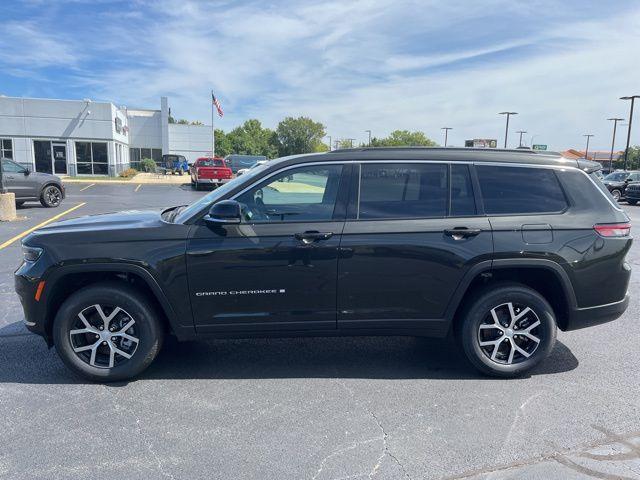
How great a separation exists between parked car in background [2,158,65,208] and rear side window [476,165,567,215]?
14.6 m

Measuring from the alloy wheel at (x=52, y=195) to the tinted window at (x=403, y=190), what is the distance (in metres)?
14.5

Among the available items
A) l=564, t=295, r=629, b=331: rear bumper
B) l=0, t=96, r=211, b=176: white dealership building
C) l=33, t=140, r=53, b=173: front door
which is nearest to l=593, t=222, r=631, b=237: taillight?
l=564, t=295, r=629, b=331: rear bumper

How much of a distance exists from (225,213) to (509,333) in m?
2.48

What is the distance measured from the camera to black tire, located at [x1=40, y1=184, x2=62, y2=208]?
15.3 meters

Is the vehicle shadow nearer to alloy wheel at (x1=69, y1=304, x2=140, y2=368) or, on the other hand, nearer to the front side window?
alloy wheel at (x1=69, y1=304, x2=140, y2=368)

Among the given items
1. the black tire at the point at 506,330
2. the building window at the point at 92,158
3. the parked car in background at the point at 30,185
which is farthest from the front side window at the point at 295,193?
the building window at the point at 92,158

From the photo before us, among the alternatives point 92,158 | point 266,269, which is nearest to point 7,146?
point 92,158

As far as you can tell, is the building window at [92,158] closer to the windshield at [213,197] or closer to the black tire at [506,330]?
the windshield at [213,197]

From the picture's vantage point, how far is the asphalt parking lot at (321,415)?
284 centimetres

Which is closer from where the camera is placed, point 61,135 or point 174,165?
point 61,135

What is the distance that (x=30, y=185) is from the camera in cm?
1485

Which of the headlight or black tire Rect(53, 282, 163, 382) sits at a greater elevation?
the headlight

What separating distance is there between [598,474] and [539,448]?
341 mm

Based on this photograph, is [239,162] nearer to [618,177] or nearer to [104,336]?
[618,177]
